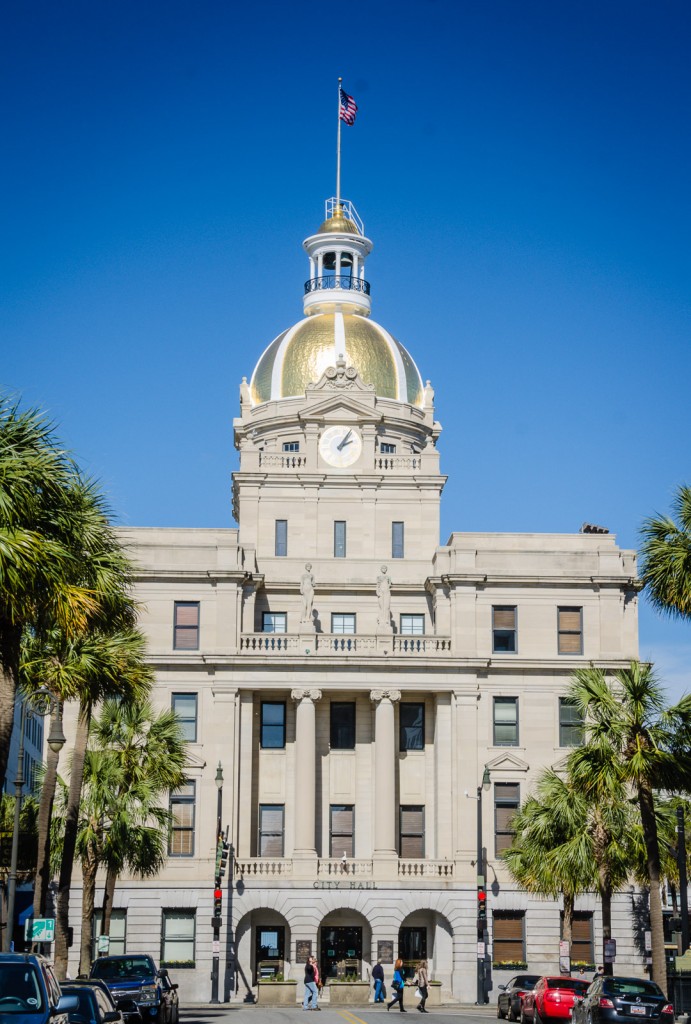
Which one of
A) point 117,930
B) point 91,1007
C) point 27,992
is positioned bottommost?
point 91,1007

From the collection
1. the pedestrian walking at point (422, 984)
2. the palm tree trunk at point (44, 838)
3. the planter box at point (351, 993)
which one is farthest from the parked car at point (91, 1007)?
the planter box at point (351, 993)

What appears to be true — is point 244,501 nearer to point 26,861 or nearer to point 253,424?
point 253,424

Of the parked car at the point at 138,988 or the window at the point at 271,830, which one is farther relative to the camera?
the window at the point at 271,830

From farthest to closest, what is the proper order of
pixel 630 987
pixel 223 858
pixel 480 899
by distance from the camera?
pixel 223 858, pixel 480 899, pixel 630 987

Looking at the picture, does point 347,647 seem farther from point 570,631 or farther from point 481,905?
point 481,905

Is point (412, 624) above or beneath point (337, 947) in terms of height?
above

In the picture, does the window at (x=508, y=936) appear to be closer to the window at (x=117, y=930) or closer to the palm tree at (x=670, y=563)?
the window at (x=117, y=930)

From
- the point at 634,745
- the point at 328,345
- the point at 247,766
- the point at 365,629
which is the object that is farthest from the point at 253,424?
the point at 634,745

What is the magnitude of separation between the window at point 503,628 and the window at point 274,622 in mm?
9204

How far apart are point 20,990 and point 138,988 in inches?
672

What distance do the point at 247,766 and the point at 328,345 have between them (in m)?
26.1

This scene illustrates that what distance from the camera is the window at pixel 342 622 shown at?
231 feet

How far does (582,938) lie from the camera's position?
64.3 meters

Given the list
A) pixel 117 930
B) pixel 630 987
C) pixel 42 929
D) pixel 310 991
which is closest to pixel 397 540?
pixel 117 930
